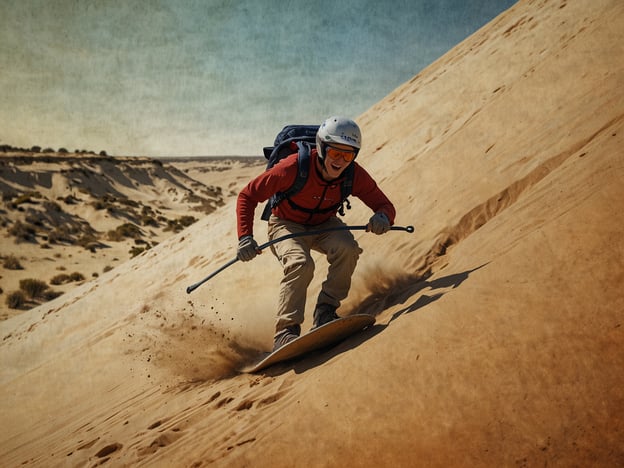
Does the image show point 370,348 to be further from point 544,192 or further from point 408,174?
point 408,174

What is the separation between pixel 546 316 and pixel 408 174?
5.27 meters

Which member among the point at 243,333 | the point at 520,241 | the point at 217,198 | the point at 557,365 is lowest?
the point at 557,365

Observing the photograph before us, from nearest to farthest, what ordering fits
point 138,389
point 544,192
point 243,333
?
point 544,192, point 138,389, point 243,333

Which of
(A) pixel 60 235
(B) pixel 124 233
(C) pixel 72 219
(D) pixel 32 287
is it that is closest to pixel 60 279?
(D) pixel 32 287

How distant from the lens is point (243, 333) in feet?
16.0

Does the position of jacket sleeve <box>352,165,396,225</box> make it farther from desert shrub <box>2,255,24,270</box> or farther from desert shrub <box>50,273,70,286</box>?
desert shrub <box>2,255,24,270</box>

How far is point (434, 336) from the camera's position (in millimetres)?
2654

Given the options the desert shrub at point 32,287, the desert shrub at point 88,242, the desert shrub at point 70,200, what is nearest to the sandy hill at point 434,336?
the desert shrub at point 32,287

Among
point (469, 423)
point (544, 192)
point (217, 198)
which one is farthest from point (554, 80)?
point (217, 198)

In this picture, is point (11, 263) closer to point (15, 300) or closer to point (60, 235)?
point (15, 300)

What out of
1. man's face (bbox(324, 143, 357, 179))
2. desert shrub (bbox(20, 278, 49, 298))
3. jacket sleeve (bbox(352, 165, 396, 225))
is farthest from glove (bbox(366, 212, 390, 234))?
desert shrub (bbox(20, 278, 49, 298))

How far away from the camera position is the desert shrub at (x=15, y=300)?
40.4 feet

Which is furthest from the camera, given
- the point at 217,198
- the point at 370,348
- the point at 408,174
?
the point at 217,198

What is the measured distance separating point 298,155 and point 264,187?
0.39 m
